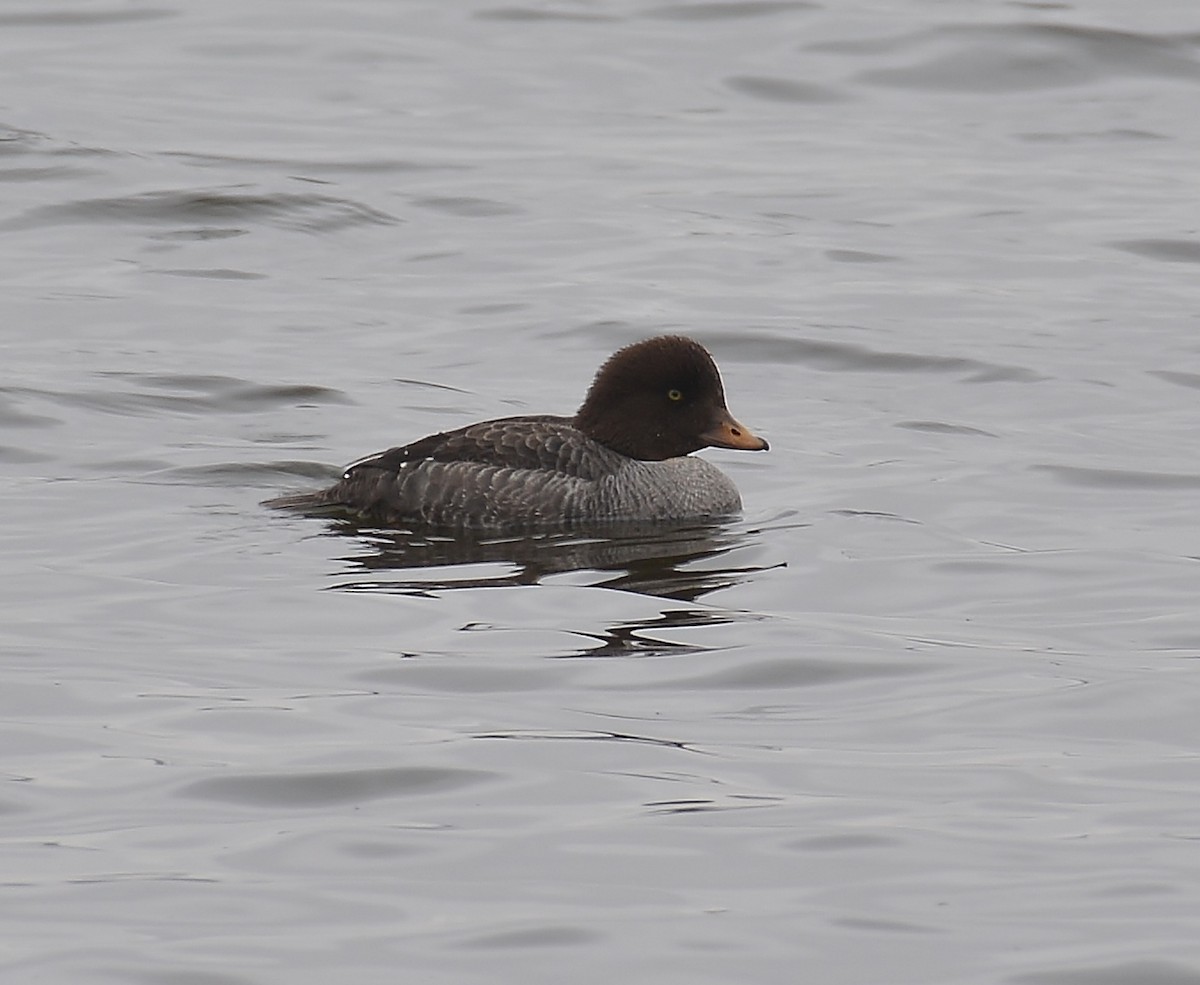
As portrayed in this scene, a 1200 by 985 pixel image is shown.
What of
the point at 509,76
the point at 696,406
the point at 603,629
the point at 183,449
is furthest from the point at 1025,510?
the point at 509,76

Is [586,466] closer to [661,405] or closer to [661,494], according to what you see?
[661,494]

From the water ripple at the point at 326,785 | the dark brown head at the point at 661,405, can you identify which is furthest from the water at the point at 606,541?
the dark brown head at the point at 661,405

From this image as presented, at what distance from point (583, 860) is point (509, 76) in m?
19.3

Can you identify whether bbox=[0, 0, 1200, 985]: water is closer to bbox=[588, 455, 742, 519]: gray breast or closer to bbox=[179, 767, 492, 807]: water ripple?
bbox=[179, 767, 492, 807]: water ripple

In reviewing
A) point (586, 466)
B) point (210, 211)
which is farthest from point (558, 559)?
point (210, 211)

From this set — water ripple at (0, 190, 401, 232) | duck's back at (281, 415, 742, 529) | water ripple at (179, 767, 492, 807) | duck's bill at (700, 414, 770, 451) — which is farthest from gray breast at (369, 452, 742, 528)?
water ripple at (0, 190, 401, 232)

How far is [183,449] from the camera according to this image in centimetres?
1384

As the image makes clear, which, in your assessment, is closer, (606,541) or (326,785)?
(326,785)

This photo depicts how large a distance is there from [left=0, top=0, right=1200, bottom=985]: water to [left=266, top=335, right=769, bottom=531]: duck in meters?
0.28

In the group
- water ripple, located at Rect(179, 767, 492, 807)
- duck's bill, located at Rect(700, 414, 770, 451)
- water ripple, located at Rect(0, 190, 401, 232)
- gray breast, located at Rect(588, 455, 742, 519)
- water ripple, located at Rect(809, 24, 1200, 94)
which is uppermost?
water ripple, located at Rect(809, 24, 1200, 94)

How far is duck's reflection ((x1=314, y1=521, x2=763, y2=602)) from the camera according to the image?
36.1ft

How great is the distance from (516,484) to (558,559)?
71 cm

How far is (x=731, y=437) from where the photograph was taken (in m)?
12.6

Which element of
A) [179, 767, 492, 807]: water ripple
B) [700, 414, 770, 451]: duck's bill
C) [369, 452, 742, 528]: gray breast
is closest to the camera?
[179, 767, 492, 807]: water ripple
